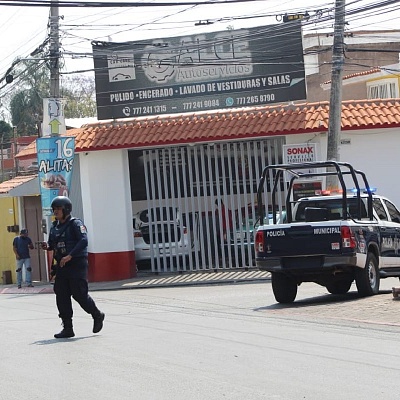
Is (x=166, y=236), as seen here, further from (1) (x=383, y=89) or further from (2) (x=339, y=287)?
(1) (x=383, y=89)

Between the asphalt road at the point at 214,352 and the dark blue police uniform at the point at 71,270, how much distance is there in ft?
1.47

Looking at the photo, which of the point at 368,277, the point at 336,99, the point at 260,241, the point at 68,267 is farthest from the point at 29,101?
the point at 68,267

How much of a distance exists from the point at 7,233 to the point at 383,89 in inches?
683

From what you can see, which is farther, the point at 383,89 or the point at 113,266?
the point at 383,89

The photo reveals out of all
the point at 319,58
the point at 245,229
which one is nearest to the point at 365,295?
the point at 245,229

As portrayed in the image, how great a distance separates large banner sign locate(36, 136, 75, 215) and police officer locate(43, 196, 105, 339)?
1276 centimetres

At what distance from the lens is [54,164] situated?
82.0 feet

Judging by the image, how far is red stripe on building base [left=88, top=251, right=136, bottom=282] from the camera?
85.2 ft

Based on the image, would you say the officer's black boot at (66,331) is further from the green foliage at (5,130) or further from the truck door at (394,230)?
the green foliage at (5,130)

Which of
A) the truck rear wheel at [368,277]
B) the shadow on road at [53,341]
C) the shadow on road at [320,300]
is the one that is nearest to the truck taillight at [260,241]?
the shadow on road at [320,300]

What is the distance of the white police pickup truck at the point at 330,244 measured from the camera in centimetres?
1539

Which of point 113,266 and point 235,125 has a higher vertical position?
point 235,125

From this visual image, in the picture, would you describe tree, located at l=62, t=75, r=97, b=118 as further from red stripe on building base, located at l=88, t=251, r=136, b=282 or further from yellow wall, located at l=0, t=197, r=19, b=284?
red stripe on building base, located at l=88, t=251, r=136, b=282

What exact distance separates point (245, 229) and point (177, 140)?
10.1 ft
